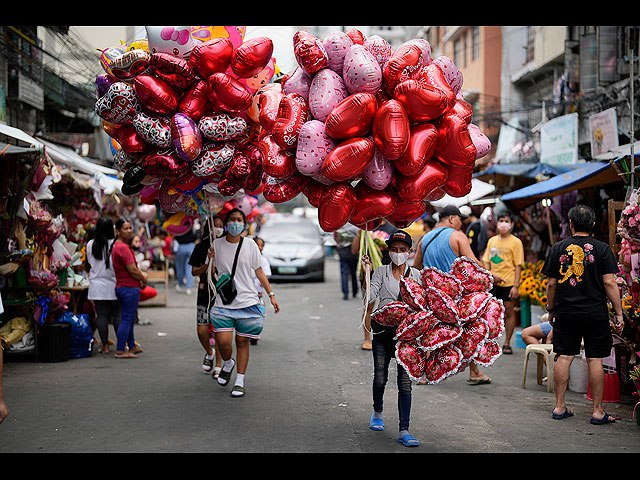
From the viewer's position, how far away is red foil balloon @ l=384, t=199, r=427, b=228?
4.90 m

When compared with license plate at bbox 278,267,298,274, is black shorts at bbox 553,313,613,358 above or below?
above

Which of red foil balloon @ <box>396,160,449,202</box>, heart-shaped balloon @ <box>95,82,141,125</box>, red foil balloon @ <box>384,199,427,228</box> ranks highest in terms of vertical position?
heart-shaped balloon @ <box>95,82,141,125</box>

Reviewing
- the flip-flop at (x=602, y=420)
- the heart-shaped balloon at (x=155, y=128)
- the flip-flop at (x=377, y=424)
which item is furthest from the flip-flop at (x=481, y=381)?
the heart-shaped balloon at (x=155, y=128)

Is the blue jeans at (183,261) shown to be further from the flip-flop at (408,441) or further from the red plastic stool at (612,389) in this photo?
the flip-flop at (408,441)

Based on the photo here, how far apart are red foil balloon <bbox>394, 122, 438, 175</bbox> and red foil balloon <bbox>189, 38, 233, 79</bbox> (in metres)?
1.80

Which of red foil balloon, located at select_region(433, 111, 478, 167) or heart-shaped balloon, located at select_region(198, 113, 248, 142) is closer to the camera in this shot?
red foil balloon, located at select_region(433, 111, 478, 167)

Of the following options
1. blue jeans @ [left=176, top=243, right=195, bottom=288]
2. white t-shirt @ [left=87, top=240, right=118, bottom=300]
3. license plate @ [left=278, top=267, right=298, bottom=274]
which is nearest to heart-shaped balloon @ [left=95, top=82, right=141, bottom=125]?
white t-shirt @ [left=87, top=240, right=118, bottom=300]

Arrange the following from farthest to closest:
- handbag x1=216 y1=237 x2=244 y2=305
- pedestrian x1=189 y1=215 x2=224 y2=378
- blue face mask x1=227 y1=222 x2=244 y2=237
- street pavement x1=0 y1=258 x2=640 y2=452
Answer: pedestrian x1=189 y1=215 x2=224 y2=378
blue face mask x1=227 y1=222 x2=244 y2=237
handbag x1=216 y1=237 x2=244 y2=305
street pavement x1=0 y1=258 x2=640 y2=452

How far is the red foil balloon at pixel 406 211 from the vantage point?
4.90 meters

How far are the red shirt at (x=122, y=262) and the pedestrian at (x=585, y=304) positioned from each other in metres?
5.20

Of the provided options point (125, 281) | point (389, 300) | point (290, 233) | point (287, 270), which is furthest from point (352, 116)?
point (290, 233)

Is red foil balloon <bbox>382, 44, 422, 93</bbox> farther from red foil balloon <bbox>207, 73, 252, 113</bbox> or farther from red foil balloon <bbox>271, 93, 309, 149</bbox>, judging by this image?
red foil balloon <bbox>207, 73, 252, 113</bbox>

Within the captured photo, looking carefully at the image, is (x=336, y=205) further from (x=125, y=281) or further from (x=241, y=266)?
(x=125, y=281)
